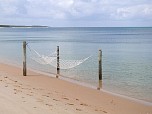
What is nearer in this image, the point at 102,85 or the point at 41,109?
the point at 41,109

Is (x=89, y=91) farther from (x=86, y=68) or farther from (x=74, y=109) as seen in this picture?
(x=86, y=68)

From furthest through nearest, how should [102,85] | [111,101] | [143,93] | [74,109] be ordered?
1. [102,85]
2. [143,93]
3. [111,101]
4. [74,109]

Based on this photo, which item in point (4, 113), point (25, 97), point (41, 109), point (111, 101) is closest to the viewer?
point (4, 113)

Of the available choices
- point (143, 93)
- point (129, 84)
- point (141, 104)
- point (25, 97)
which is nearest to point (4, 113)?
point (25, 97)

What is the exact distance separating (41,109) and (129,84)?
980cm

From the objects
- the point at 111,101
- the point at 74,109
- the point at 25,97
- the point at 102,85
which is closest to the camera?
the point at 74,109

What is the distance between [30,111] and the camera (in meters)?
7.90

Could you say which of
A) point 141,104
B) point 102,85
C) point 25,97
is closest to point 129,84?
point 102,85

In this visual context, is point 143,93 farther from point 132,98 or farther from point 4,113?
point 4,113

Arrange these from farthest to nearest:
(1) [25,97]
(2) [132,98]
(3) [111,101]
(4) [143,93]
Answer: (4) [143,93] < (2) [132,98] < (3) [111,101] < (1) [25,97]

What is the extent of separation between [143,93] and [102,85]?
270 centimetres

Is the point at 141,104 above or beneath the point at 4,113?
beneath

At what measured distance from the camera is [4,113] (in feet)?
25.0

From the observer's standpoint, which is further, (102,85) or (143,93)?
(102,85)
